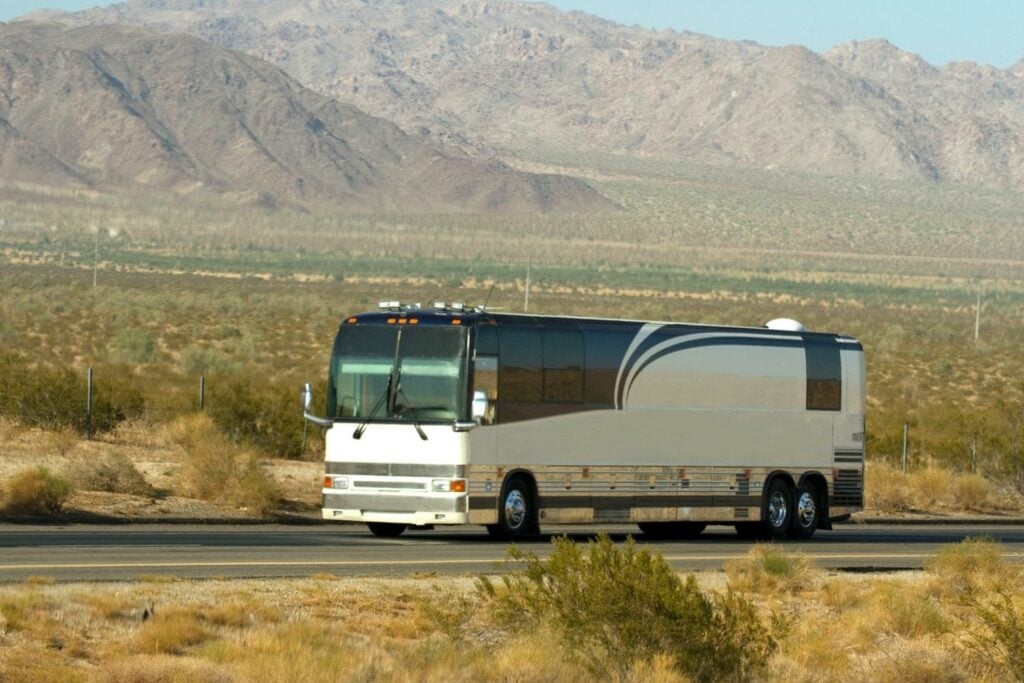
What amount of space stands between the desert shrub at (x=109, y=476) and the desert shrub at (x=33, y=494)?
2.35 metres

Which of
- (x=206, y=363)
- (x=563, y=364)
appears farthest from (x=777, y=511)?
(x=206, y=363)

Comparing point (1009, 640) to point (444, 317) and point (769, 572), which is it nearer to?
point (769, 572)

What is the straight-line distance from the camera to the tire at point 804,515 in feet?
92.7

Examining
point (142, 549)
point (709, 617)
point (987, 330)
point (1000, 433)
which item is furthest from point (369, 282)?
point (709, 617)

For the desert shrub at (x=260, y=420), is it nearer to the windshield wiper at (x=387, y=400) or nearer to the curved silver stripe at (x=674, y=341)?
the curved silver stripe at (x=674, y=341)

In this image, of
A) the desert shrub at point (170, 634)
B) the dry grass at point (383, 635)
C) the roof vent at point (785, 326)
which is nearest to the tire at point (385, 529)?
the roof vent at point (785, 326)

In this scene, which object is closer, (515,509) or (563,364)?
(515,509)

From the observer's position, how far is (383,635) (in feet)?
48.3

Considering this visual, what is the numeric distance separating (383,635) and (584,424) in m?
11.0

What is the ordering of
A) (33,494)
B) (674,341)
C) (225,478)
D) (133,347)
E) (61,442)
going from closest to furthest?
1. (33,494)
2. (674,341)
3. (225,478)
4. (61,442)
5. (133,347)

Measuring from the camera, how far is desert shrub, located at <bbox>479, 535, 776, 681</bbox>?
13.4m

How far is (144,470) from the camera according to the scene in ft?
103

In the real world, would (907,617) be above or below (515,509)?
below

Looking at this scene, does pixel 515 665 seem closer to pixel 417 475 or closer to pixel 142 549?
pixel 142 549
